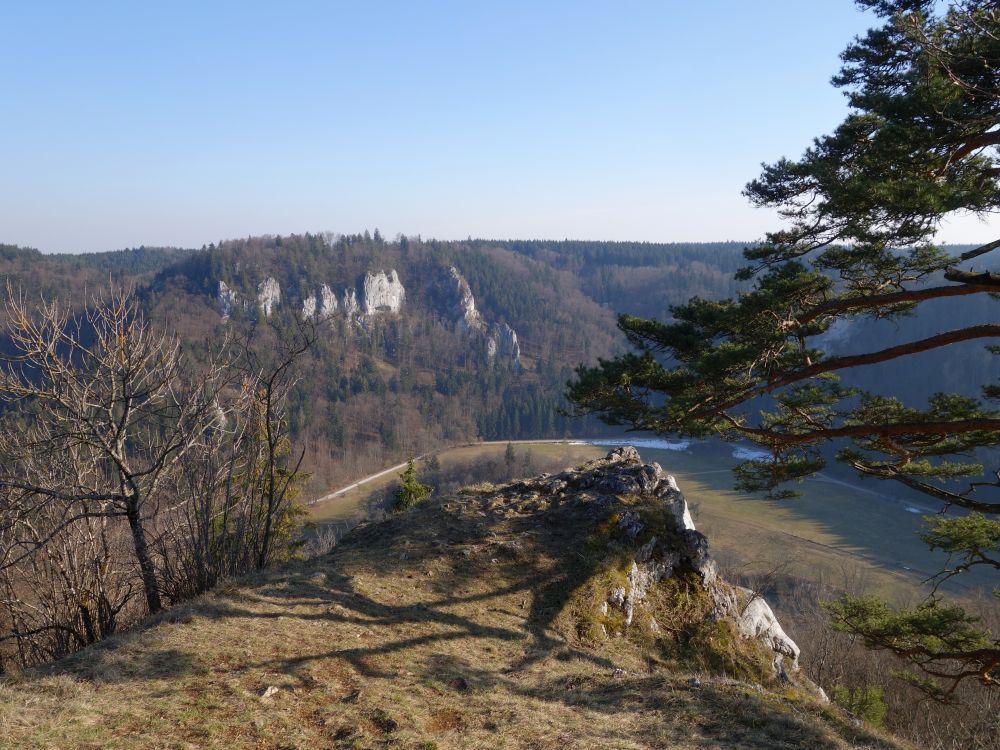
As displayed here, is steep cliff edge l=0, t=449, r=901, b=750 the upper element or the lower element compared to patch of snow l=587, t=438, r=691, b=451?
upper

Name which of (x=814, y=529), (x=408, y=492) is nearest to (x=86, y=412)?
(x=408, y=492)

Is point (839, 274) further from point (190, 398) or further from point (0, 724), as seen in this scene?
point (0, 724)

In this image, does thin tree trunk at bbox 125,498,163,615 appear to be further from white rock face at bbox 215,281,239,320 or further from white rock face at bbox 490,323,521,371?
white rock face at bbox 490,323,521,371

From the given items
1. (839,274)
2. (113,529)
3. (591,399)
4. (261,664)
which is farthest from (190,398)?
(839,274)

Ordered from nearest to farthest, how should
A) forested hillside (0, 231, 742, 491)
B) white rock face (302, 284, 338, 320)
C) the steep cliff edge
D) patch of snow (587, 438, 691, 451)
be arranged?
the steep cliff edge, forested hillside (0, 231, 742, 491), patch of snow (587, 438, 691, 451), white rock face (302, 284, 338, 320)

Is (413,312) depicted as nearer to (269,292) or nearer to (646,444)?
(269,292)

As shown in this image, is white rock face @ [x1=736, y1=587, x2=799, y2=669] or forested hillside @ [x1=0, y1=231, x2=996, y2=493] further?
forested hillside @ [x1=0, y1=231, x2=996, y2=493]

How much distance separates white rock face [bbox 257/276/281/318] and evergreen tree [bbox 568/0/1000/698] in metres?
103

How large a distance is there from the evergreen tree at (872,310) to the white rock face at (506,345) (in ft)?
378

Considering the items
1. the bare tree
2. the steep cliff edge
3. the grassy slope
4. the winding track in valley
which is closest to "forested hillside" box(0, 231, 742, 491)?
the winding track in valley

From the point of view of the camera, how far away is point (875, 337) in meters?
101

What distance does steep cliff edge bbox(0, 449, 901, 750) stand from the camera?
487 cm

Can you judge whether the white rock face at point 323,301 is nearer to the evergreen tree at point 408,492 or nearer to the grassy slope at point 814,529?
the grassy slope at point 814,529

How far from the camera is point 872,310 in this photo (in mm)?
8438
